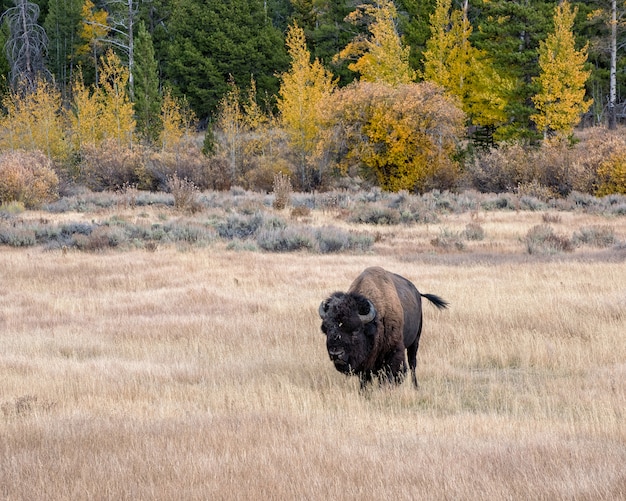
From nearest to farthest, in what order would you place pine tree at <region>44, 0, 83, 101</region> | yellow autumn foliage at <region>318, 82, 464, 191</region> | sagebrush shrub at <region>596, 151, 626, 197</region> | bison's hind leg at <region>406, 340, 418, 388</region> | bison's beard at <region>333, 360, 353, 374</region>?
1. bison's beard at <region>333, 360, 353, 374</region>
2. bison's hind leg at <region>406, 340, 418, 388</region>
3. sagebrush shrub at <region>596, 151, 626, 197</region>
4. yellow autumn foliage at <region>318, 82, 464, 191</region>
5. pine tree at <region>44, 0, 83, 101</region>

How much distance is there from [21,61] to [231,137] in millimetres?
20530

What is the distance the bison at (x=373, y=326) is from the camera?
23.4 feet

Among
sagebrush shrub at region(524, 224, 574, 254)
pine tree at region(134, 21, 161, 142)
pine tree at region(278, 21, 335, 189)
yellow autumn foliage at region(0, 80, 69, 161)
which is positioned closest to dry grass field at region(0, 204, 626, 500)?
sagebrush shrub at region(524, 224, 574, 254)

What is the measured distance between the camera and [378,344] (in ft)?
25.1

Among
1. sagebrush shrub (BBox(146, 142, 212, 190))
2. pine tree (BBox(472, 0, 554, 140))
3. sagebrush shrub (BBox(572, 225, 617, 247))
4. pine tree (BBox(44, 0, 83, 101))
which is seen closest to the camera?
sagebrush shrub (BBox(572, 225, 617, 247))

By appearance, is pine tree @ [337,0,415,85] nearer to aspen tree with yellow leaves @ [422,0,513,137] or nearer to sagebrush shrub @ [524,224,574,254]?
aspen tree with yellow leaves @ [422,0,513,137]

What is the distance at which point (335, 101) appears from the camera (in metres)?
37.0

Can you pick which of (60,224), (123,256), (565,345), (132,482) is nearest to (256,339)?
(565,345)

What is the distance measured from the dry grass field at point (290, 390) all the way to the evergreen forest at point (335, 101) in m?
20.6

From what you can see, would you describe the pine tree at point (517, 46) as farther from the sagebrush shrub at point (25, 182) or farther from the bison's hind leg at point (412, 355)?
the bison's hind leg at point (412, 355)

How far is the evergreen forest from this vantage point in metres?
36.2

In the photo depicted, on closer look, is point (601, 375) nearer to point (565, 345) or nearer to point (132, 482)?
point (565, 345)

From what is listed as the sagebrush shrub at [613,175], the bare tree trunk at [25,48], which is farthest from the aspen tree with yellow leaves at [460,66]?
the bare tree trunk at [25,48]

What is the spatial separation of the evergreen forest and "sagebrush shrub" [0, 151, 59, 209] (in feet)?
0.23
